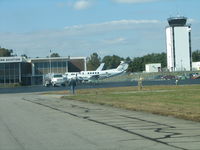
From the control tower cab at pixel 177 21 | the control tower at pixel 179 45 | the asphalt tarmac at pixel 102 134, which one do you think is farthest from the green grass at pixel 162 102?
the control tower cab at pixel 177 21

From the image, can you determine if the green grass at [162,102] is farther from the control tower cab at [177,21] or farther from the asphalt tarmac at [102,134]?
the control tower cab at [177,21]

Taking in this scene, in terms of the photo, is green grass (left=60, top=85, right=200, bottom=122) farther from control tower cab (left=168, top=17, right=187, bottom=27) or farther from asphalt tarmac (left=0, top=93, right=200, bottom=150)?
control tower cab (left=168, top=17, right=187, bottom=27)

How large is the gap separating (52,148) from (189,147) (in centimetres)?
336

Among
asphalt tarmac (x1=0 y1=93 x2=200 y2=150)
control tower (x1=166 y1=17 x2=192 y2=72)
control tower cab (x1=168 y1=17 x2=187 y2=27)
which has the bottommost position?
asphalt tarmac (x1=0 y1=93 x2=200 y2=150)

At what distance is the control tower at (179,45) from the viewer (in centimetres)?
14662

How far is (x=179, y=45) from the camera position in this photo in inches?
5787

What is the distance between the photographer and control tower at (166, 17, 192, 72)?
146625mm

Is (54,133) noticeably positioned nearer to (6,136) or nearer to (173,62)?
(6,136)

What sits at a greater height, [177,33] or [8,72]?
[177,33]

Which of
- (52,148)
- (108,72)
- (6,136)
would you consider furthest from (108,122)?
(108,72)

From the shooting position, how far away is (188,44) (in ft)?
481

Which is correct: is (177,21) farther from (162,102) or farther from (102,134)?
(102,134)

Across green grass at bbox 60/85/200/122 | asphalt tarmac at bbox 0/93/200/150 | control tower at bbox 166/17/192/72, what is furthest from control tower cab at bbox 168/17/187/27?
asphalt tarmac at bbox 0/93/200/150

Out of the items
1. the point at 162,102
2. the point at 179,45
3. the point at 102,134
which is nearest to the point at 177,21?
the point at 179,45
